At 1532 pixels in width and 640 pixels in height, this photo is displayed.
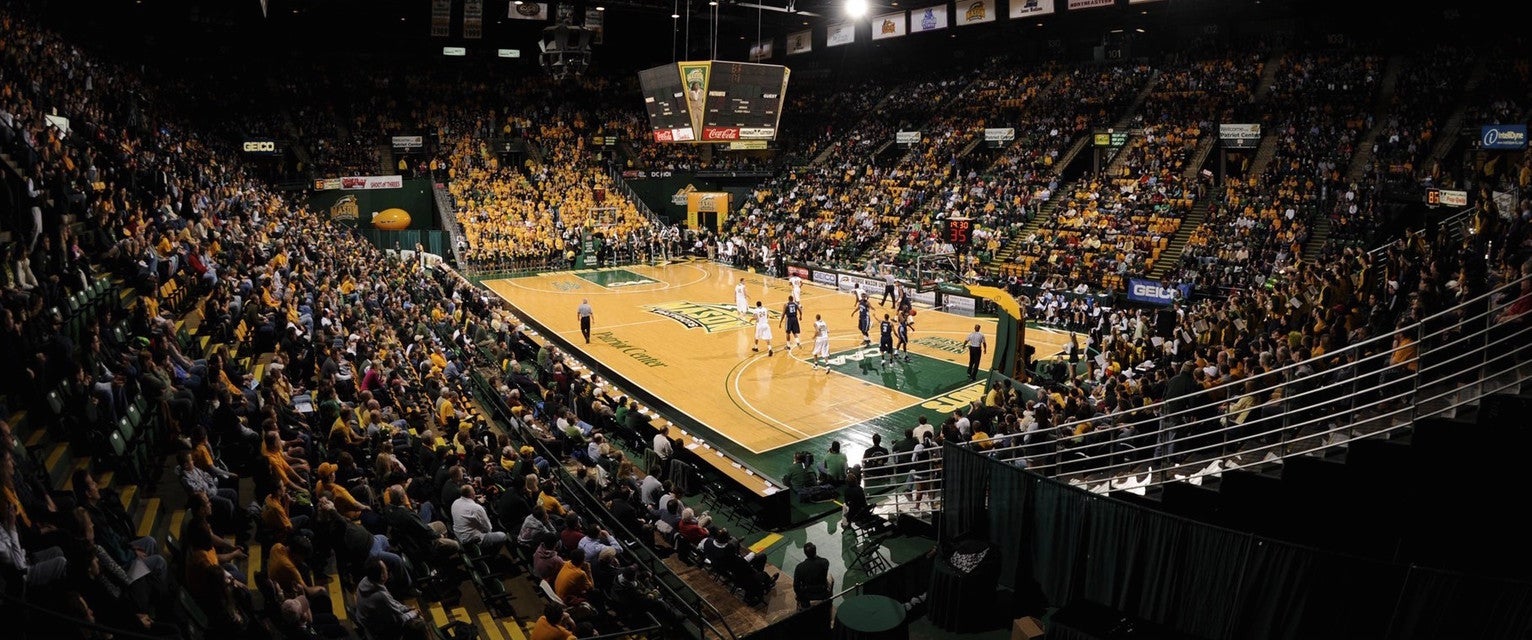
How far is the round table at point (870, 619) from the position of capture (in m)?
8.09

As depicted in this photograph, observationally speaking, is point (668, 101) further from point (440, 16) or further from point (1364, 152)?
point (1364, 152)

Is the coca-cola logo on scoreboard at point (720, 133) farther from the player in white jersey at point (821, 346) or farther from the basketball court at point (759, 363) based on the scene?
the player in white jersey at point (821, 346)

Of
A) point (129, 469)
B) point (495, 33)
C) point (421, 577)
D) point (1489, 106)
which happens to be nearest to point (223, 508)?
point (129, 469)

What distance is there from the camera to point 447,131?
4431cm

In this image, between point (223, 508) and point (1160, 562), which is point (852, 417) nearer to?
point (1160, 562)

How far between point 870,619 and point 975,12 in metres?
33.2

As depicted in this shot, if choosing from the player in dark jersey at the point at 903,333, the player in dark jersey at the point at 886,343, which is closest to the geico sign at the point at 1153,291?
the player in dark jersey at the point at 903,333

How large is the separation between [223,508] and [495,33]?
44782 mm

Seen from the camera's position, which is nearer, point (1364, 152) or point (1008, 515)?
point (1008, 515)

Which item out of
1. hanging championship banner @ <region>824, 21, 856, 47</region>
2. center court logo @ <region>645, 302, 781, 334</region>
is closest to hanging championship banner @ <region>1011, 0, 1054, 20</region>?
hanging championship banner @ <region>824, 21, 856, 47</region>

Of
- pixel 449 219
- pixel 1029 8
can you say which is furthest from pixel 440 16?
pixel 1029 8

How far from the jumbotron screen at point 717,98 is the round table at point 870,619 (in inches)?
889

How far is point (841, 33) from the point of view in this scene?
4212cm

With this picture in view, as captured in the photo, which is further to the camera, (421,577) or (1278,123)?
(1278,123)
